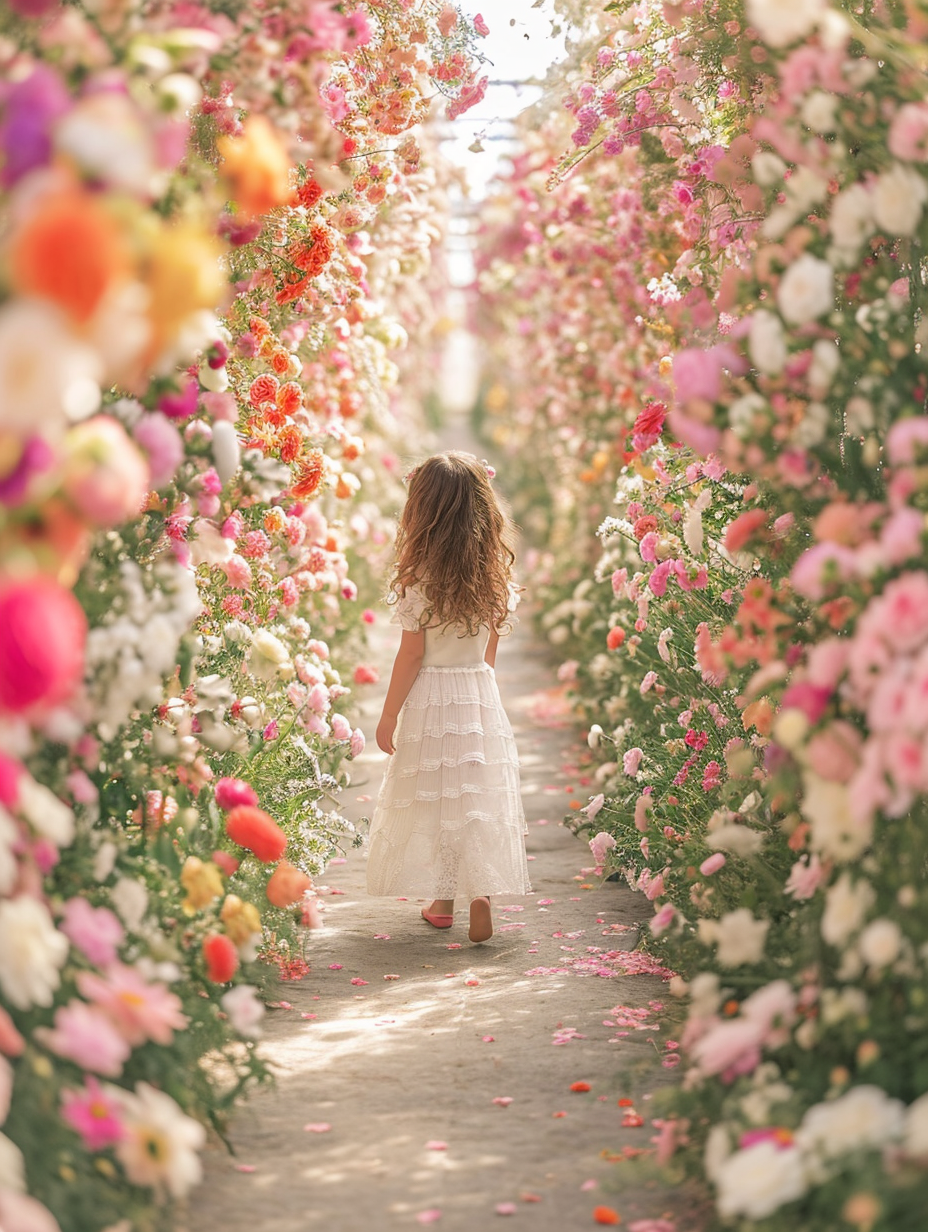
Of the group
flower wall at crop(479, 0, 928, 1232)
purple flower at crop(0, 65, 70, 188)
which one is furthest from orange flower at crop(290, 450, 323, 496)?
purple flower at crop(0, 65, 70, 188)

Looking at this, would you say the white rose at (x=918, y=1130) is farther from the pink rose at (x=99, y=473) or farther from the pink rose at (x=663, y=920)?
the pink rose at (x=99, y=473)

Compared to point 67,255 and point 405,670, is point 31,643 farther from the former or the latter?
point 405,670

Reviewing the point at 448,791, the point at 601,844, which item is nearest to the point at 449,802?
the point at 448,791

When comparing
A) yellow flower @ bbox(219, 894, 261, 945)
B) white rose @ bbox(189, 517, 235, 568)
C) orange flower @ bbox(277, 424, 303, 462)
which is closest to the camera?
yellow flower @ bbox(219, 894, 261, 945)

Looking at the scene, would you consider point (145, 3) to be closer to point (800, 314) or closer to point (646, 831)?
point (800, 314)

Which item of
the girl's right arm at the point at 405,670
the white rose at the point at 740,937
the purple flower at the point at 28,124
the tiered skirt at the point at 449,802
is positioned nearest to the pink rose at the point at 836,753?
the white rose at the point at 740,937

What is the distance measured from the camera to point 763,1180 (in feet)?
6.05

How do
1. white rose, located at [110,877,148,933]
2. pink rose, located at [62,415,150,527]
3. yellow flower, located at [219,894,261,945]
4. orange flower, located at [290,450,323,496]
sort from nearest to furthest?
pink rose, located at [62,415,150,527]
white rose, located at [110,877,148,933]
yellow flower, located at [219,894,261,945]
orange flower, located at [290,450,323,496]

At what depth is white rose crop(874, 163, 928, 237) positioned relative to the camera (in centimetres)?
211

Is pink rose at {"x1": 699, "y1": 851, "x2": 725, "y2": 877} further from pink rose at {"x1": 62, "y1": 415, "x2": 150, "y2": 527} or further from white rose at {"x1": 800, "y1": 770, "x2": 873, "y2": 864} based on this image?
pink rose at {"x1": 62, "y1": 415, "x2": 150, "y2": 527}

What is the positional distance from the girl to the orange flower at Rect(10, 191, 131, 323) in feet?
7.52

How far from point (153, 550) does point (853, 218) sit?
1.63m

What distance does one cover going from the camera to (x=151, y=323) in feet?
5.26

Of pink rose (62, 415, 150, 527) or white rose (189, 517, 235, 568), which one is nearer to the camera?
pink rose (62, 415, 150, 527)
